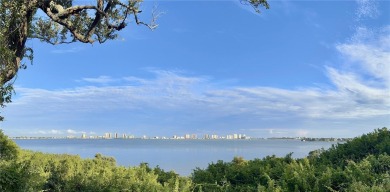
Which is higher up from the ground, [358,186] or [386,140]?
[386,140]

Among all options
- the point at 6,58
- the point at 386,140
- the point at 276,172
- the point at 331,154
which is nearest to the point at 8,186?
the point at 6,58

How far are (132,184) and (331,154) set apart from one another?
297 inches

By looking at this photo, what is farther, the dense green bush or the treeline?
the dense green bush

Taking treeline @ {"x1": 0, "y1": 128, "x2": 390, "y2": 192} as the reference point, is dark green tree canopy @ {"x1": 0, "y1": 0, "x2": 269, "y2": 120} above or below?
above

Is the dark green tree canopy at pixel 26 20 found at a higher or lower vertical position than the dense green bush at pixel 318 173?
higher

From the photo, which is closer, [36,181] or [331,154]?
[36,181]

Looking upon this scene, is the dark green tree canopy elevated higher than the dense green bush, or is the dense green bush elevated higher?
the dark green tree canopy

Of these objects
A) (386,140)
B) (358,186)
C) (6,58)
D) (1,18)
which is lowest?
(358,186)

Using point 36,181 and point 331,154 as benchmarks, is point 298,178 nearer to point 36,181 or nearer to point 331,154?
point 36,181

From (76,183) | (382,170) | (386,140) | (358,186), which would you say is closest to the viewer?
(358,186)

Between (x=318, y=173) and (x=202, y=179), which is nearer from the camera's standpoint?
(x=318, y=173)

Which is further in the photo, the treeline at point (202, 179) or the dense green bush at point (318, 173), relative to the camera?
the dense green bush at point (318, 173)

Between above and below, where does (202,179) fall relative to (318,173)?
below

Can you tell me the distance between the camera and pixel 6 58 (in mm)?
8445
